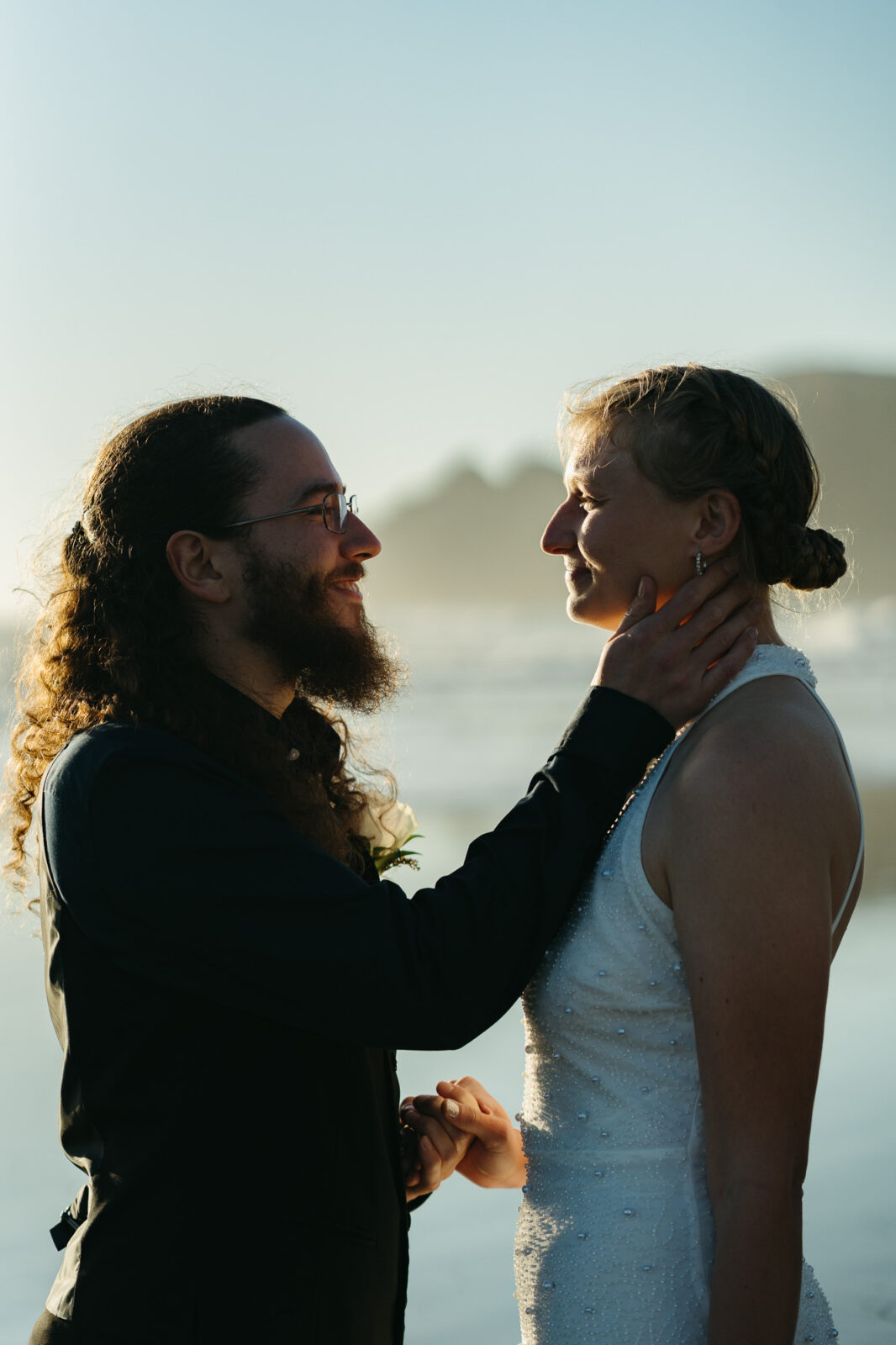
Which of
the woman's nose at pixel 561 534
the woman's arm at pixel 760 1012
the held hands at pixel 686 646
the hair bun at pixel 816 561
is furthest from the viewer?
the woman's nose at pixel 561 534

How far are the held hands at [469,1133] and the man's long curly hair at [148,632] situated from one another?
466mm

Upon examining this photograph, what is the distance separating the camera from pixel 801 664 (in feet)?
5.39

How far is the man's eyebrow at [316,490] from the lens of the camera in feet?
6.73

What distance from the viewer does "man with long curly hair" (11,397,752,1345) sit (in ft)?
4.94

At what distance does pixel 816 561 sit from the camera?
1.75m

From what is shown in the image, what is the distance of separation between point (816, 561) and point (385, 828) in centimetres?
104

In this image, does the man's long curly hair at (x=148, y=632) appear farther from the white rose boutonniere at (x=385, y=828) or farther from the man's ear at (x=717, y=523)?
the man's ear at (x=717, y=523)

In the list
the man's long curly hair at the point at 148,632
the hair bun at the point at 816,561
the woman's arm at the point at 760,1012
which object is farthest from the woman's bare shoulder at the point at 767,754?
the man's long curly hair at the point at 148,632

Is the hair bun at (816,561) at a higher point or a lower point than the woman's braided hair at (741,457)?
lower

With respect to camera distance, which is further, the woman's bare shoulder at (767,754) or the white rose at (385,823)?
the white rose at (385,823)

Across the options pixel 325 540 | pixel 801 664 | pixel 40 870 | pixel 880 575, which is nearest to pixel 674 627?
pixel 801 664

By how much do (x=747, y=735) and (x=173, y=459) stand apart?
114 centimetres

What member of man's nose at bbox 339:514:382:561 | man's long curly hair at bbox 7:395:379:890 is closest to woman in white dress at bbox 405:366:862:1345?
man's nose at bbox 339:514:382:561

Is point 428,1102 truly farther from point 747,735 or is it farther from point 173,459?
point 173,459
